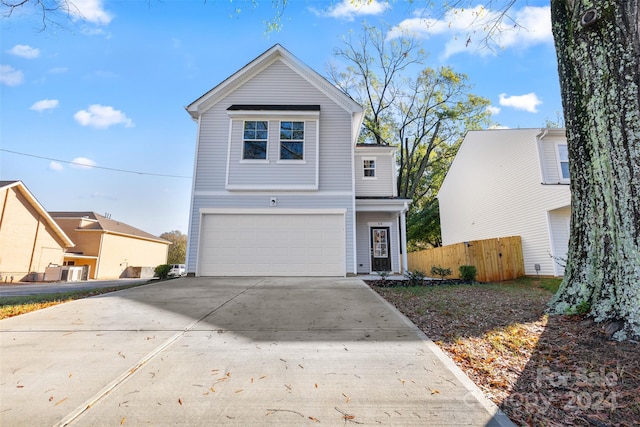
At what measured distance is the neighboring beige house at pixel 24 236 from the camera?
1759cm

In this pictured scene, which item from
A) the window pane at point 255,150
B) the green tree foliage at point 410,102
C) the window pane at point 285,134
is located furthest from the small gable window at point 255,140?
the green tree foliage at point 410,102

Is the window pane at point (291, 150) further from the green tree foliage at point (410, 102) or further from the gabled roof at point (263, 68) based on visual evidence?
the green tree foliage at point (410, 102)

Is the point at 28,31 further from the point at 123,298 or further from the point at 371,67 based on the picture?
the point at 371,67

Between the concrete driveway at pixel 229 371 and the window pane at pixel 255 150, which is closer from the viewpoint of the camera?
the concrete driveway at pixel 229 371

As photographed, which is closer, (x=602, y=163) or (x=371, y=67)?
(x=602, y=163)

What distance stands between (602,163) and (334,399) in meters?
4.28

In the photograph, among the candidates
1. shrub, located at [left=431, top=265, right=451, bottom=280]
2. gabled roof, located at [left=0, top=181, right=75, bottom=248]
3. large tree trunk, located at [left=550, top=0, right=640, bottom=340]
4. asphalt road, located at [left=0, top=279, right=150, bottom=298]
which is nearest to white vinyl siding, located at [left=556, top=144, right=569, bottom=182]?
shrub, located at [left=431, top=265, right=451, bottom=280]

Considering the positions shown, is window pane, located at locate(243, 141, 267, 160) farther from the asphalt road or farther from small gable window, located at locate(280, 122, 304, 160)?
the asphalt road

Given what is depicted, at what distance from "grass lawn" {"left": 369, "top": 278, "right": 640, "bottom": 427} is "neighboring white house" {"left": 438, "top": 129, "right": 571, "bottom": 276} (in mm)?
7014

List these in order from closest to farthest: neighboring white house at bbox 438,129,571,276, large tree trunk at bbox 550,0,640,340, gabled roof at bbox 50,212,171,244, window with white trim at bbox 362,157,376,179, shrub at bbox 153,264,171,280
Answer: large tree trunk at bbox 550,0,640,340
shrub at bbox 153,264,171,280
neighboring white house at bbox 438,129,571,276
window with white trim at bbox 362,157,376,179
gabled roof at bbox 50,212,171,244

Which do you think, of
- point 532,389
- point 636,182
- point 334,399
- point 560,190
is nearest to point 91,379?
point 334,399

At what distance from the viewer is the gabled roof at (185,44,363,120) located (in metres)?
10.5

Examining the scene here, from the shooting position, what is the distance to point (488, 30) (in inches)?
258

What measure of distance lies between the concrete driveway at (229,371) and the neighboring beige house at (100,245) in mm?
24455
